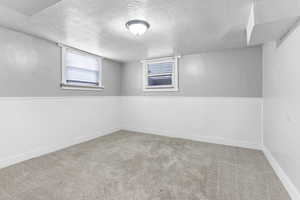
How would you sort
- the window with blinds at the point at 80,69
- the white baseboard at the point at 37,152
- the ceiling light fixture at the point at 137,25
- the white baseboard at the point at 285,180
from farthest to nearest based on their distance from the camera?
the window with blinds at the point at 80,69 → the white baseboard at the point at 37,152 → the ceiling light fixture at the point at 137,25 → the white baseboard at the point at 285,180

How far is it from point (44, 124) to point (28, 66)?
3.73 feet

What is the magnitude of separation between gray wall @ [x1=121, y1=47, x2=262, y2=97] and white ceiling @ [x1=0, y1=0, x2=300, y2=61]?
0.32 m

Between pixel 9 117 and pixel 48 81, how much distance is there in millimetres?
892

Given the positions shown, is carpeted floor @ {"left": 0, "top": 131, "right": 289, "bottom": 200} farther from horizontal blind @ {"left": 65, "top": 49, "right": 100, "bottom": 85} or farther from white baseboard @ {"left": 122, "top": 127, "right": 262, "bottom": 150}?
horizontal blind @ {"left": 65, "top": 49, "right": 100, "bottom": 85}

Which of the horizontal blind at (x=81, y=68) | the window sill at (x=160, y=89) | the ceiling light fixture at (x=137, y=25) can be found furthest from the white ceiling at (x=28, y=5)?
the window sill at (x=160, y=89)

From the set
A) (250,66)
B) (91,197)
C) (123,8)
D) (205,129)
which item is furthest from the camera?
(205,129)

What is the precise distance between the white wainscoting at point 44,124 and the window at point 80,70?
35 cm

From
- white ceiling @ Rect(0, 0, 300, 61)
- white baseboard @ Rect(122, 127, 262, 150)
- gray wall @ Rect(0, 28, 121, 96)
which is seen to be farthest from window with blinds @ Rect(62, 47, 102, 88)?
white baseboard @ Rect(122, 127, 262, 150)

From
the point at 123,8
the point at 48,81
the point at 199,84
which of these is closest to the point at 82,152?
the point at 48,81

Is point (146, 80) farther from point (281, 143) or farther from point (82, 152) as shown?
point (281, 143)

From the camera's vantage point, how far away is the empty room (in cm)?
162

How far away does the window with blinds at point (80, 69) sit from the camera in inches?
121

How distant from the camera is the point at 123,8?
1.70 meters

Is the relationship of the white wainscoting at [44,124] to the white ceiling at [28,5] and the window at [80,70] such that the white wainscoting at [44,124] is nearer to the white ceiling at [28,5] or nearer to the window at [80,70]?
the window at [80,70]
